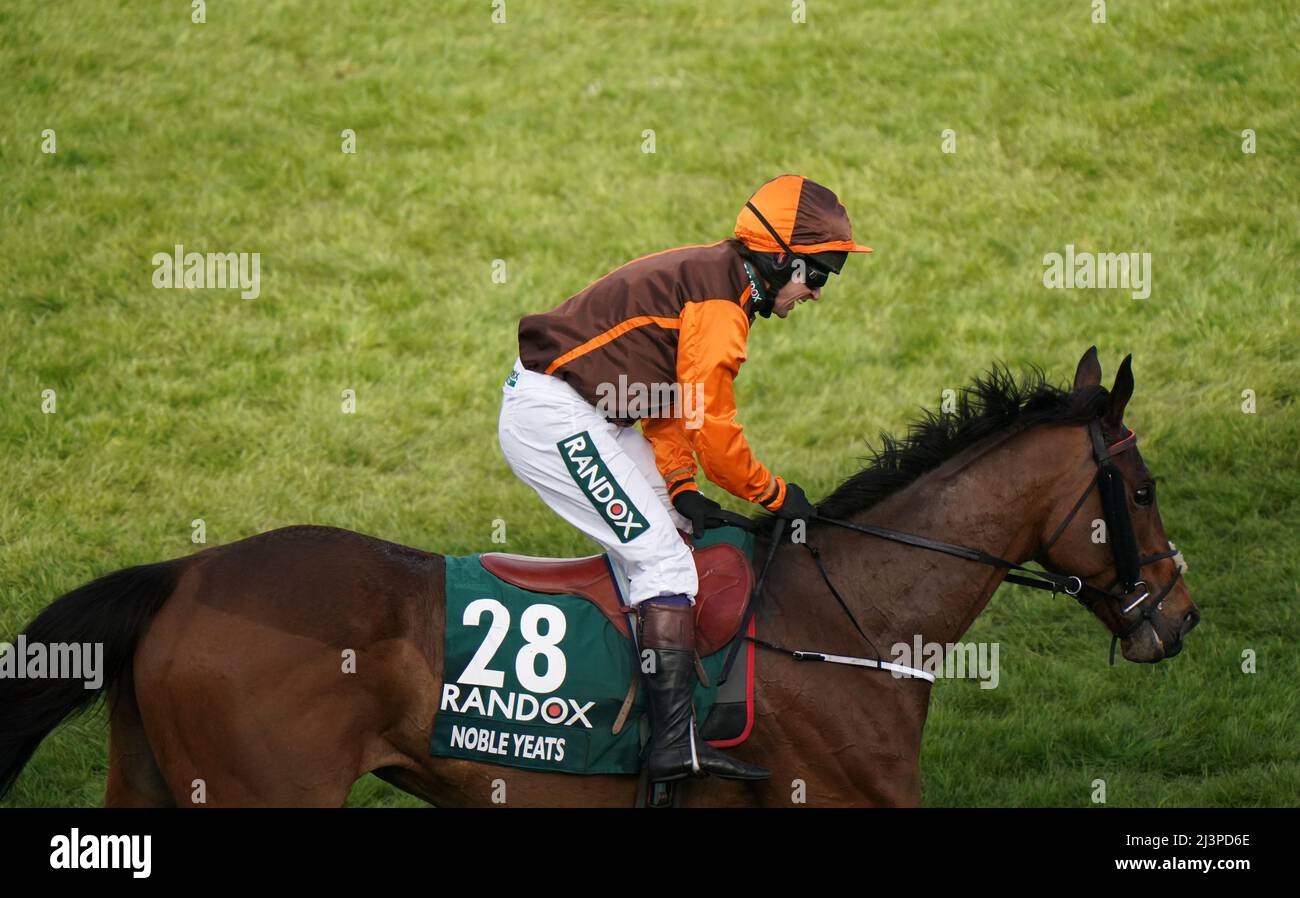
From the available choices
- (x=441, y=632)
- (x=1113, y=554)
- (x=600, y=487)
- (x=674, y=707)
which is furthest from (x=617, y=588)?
(x=1113, y=554)

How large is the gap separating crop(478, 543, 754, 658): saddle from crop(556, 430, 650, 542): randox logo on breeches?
8.6 inches

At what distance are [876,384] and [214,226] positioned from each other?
575cm

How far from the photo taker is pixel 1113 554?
5.22 m

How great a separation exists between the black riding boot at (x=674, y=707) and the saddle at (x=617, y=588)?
150 mm

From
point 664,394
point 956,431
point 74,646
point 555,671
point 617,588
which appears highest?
point 664,394

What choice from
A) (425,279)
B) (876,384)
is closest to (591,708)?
(876,384)

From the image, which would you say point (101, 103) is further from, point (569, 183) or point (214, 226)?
point (569, 183)

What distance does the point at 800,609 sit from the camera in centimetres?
527

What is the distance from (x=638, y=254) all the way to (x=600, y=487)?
690 centimetres

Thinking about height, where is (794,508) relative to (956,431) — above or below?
below

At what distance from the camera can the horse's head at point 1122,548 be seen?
5188 mm

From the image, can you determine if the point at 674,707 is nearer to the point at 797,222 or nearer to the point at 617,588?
the point at 617,588

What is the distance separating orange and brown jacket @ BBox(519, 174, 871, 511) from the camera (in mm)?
5094

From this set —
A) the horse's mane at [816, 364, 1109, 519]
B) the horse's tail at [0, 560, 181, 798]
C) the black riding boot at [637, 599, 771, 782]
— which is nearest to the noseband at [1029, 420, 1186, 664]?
the horse's mane at [816, 364, 1109, 519]
